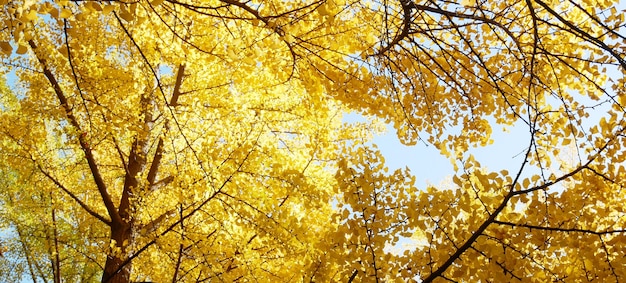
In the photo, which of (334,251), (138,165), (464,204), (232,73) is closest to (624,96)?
(464,204)

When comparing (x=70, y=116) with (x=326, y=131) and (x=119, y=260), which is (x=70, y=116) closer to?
(x=119, y=260)

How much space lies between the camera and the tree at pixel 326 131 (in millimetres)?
2234

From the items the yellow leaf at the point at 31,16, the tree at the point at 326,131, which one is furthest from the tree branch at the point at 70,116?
the yellow leaf at the point at 31,16

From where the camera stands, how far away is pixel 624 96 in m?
2.32

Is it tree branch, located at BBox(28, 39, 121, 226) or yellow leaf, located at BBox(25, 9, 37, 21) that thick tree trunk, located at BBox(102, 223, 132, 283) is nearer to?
tree branch, located at BBox(28, 39, 121, 226)

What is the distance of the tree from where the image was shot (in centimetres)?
223

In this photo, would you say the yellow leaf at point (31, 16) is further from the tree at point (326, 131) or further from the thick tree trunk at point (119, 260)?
the thick tree trunk at point (119, 260)

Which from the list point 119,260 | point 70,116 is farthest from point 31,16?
point 119,260

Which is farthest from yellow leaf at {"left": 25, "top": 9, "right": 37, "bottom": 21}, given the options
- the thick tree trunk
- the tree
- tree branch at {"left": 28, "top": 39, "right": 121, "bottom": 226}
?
the thick tree trunk

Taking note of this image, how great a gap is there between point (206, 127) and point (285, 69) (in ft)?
3.03

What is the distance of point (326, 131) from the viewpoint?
4.35 metres

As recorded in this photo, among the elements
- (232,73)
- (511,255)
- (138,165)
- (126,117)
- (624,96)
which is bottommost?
(511,255)

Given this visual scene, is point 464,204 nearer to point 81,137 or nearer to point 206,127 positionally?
point 206,127

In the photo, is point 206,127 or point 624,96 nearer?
point 624,96
